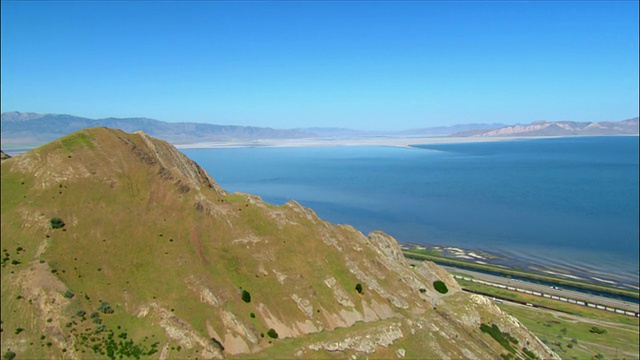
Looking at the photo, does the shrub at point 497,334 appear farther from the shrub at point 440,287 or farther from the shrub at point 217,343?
the shrub at point 217,343

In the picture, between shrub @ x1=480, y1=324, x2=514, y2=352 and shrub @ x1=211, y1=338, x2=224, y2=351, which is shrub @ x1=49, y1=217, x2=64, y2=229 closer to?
shrub @ x1=211, y1=338, x2=224, y2=351

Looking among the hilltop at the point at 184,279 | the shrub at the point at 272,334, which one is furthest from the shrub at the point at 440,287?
the shrub at the point at 272,334

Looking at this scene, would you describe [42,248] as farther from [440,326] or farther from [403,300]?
[440,326]

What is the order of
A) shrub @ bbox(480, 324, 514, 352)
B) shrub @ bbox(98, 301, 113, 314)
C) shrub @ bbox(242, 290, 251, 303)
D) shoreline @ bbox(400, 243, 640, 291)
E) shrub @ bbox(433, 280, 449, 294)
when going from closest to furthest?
shrub @ bbox(98, 301, 113, 314) < shrub @ bbox(242, 290, 251, 303) < shrub @ bbox(480, 324, 514, 352) < shrub @ bbox(433, 280, 449, 294) < shoreline @ bbox(400, 243, 640, 291)

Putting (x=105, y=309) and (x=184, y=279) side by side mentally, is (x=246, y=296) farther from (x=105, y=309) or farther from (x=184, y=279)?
(x=105, y=309)

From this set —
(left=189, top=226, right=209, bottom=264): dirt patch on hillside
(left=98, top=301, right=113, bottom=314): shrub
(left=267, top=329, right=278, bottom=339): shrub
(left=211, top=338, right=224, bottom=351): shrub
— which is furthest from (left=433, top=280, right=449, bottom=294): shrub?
(left=98, top=301, right=113, bottom=314): shrub

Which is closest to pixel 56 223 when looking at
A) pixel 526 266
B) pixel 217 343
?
pixel 217 343
